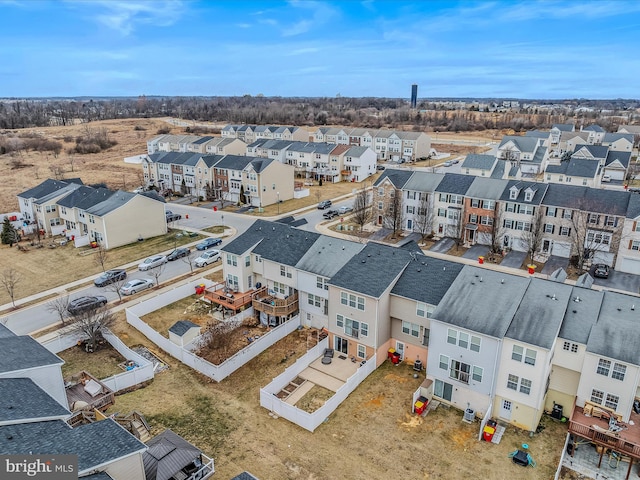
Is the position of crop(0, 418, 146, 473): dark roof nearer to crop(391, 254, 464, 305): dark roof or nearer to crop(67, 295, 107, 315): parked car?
crop(391, 254, 464, 305): dark roof

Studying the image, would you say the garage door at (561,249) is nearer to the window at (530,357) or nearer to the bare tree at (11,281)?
the window at (530,357)

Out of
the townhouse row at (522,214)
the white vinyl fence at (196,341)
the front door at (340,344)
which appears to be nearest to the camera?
the white vinyl fence at (196,341)

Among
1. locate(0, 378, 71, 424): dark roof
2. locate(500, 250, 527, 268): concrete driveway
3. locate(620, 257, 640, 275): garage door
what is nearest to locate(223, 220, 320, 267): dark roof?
locate(0, 378, 71, 424): dark roof

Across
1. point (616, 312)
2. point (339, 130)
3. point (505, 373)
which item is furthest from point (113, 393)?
point (339, 130)

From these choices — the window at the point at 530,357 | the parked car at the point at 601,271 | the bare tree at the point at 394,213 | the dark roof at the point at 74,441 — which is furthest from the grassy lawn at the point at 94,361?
the parked car at the point at 601,271

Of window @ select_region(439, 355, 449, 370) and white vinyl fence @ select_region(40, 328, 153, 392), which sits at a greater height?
window @ select_region(439, 355, 449, 370)

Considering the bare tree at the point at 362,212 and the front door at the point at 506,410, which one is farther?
the bare tree at the point at 362,212
